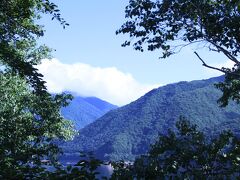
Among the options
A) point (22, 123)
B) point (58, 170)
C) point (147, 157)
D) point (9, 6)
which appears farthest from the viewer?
point (22, 123)

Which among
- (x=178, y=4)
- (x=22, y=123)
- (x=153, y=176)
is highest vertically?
(x=178, y=4)

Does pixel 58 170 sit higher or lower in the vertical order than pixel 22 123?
lower

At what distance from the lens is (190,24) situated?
55.3ft

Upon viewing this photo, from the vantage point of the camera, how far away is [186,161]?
11.2 meters

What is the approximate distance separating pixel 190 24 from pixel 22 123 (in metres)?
13.5

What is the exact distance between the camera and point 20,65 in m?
11.0

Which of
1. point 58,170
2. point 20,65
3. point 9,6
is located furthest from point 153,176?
point 9,6

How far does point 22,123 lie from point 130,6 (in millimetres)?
12215

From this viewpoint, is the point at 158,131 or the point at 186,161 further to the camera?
the point at 158,131

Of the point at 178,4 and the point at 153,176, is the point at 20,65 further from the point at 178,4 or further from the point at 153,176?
the point at 178,4

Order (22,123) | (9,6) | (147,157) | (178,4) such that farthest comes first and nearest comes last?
(22,123), (178,4), (9,6), (147,157)

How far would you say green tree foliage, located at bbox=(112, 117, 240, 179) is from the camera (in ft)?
32.7

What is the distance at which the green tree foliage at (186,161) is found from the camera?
9977 millimetres

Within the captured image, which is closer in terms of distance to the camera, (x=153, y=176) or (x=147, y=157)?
(x=153, y=176)
